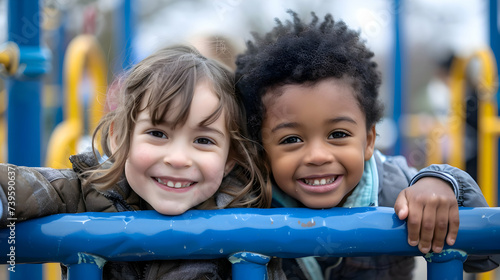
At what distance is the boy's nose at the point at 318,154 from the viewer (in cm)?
106

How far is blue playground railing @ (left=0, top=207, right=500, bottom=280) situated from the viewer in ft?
2.89

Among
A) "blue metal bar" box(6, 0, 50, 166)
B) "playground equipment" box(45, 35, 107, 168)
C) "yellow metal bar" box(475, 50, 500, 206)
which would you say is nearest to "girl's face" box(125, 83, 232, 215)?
"blue metal bar" box(6, 0, 50, 166)

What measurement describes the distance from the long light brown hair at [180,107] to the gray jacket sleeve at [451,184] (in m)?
0.35

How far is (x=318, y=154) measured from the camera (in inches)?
41.8

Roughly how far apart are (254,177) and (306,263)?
10.6 inches

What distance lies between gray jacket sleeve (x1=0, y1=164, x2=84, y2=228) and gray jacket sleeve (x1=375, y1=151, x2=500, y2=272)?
0.73 meters

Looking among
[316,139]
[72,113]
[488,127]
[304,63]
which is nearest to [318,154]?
[316,139]

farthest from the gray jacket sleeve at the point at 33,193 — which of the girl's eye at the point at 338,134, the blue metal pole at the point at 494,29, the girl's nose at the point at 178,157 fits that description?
the blue metal pole at the point at 494,29

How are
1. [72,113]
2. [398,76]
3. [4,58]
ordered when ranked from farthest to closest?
[398,76], [72,113], [4,58]

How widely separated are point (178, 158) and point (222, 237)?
21 cm

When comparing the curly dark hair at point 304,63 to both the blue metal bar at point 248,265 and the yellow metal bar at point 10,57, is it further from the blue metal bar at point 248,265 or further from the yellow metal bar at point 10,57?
the yellow metal bar at point 10,57

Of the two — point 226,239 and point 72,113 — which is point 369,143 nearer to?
point 226,239

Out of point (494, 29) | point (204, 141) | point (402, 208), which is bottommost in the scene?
point (402, 208)

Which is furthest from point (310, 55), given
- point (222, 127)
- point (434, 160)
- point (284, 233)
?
point (434, 160)
